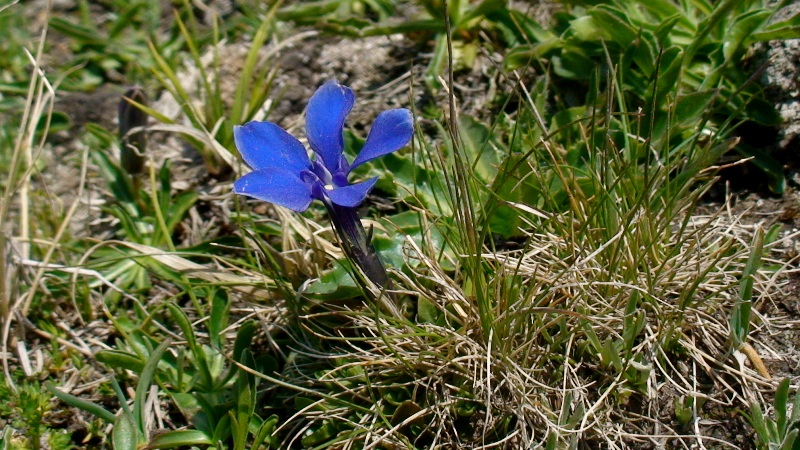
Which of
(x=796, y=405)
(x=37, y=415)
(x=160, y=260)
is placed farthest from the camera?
(x=160, y=260)

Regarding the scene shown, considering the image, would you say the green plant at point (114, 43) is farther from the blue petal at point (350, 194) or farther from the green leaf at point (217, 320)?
the blue petal at point (350, 194)

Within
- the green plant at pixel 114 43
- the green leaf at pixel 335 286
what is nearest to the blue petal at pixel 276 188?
the green leaf at pixel 335 286

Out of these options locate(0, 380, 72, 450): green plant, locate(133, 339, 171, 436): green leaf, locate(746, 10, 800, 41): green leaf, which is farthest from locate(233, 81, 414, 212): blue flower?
locate(746, 10, 800, 41): green leaf

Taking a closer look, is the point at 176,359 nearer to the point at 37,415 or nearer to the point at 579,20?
the point at 37,415

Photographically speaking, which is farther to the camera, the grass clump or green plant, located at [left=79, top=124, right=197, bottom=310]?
green plant, located at [left=79, top=124, right=197, bottom=310]

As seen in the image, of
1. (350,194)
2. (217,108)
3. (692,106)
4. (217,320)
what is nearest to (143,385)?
(217,320)

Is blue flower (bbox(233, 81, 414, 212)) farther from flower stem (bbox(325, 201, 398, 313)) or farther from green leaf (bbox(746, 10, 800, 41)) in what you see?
green leaf (bbox(746, 10, 800, 41))

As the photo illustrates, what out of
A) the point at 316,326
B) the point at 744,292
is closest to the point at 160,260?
the point at 316,326

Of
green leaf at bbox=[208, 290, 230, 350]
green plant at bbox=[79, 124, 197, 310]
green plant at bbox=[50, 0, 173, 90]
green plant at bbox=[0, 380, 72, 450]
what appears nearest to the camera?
green plant at bbox=[0, 380, 72, 450]

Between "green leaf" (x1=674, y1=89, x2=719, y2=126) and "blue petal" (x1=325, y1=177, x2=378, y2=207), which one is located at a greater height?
"blue petal" (x1=325, y1=177, x2=378, y2=207)
